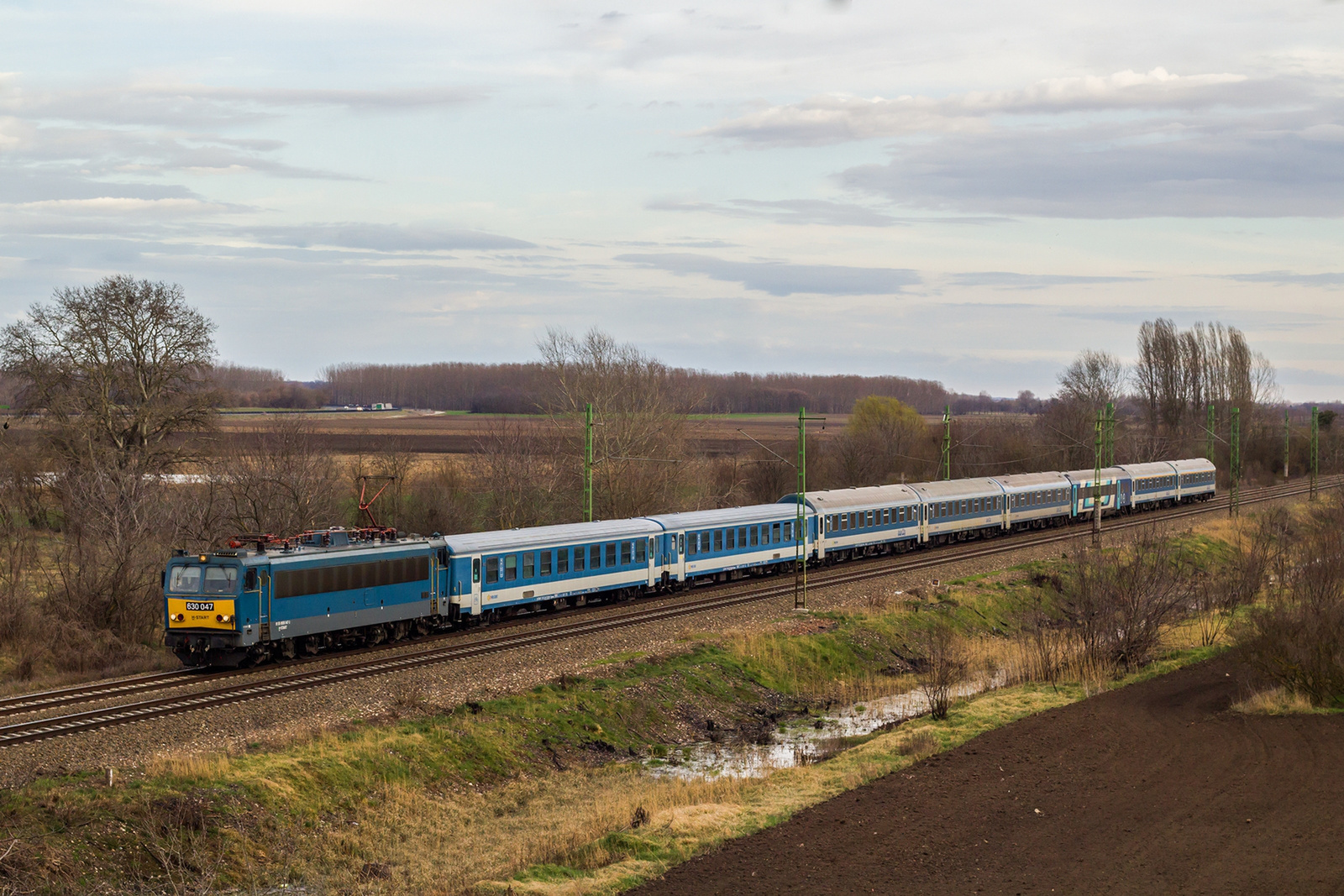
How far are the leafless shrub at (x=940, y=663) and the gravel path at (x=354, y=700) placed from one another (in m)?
3.71

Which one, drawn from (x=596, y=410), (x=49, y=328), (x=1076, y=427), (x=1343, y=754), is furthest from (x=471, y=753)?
(x=1076, y=427)

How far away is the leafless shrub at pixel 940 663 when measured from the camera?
26.4 meters

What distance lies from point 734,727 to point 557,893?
13.5m

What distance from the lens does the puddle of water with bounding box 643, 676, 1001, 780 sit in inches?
938

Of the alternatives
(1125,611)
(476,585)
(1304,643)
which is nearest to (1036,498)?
(1125,611)

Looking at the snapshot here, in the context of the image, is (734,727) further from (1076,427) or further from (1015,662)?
(1076,427)

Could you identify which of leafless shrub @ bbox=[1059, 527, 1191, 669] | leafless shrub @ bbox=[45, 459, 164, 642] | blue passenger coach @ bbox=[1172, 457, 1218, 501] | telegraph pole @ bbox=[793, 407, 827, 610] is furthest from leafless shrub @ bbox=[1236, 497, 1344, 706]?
blue passenger coach @ bbox=[1172, 457, 1218, 501]

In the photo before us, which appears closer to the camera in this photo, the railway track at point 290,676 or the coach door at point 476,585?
the railway track at point 290,676

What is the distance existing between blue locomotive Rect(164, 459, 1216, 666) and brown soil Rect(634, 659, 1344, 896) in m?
14.2

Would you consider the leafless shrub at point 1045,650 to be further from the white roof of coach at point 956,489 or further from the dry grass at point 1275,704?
the white roof of coach at point 956,489

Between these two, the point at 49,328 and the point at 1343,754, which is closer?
the point at 1343,754

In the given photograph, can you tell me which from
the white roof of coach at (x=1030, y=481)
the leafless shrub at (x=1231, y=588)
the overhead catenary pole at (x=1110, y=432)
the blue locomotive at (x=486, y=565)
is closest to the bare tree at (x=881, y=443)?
the overhead catenary pole at (x=1110, y=432)

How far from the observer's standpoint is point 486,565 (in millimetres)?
32875

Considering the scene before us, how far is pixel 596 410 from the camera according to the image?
65812 mm
